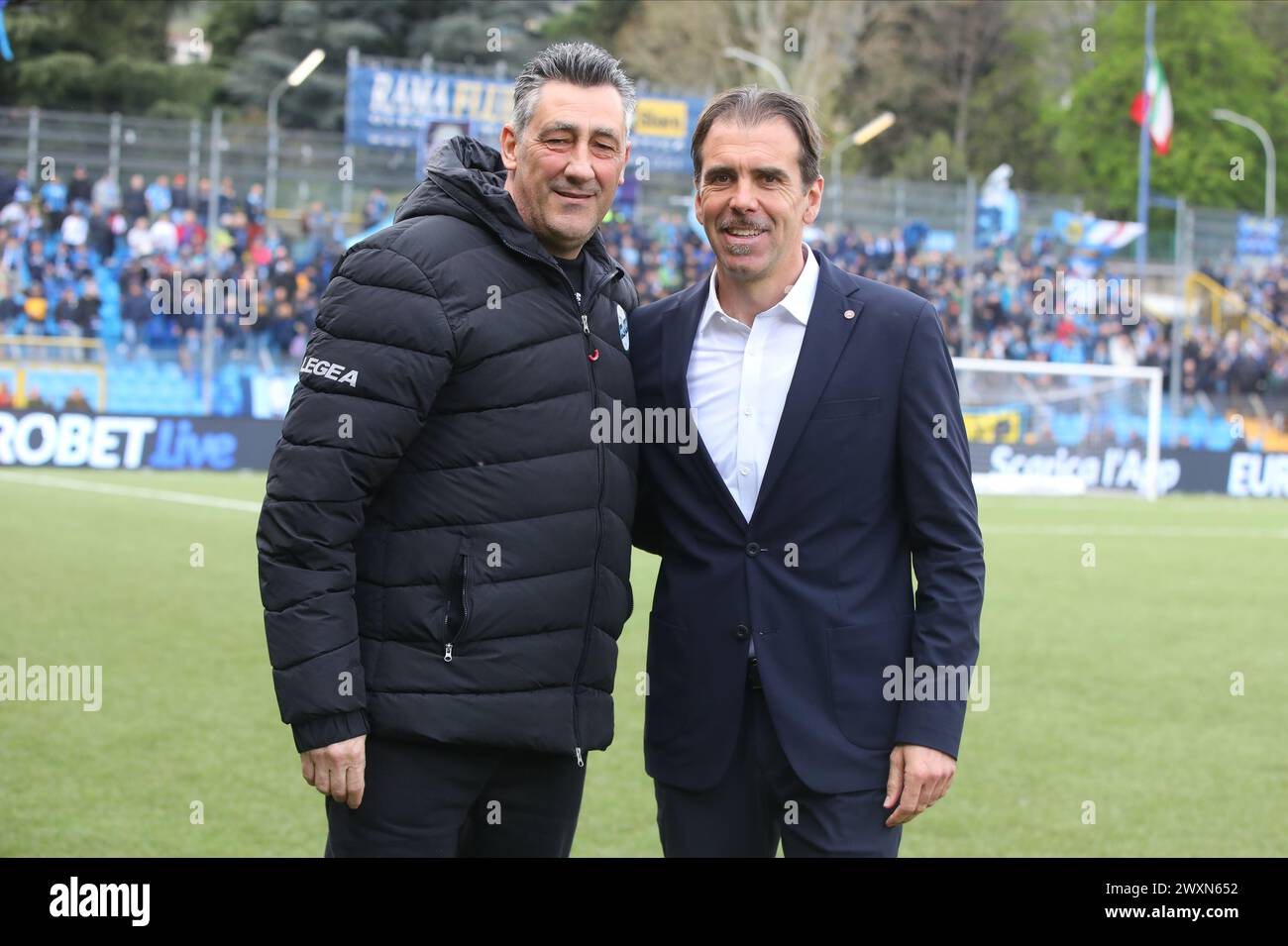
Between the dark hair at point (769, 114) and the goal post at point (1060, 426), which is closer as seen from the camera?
the dark hair at point (769, 114)

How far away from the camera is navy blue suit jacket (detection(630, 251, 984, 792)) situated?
124 inches

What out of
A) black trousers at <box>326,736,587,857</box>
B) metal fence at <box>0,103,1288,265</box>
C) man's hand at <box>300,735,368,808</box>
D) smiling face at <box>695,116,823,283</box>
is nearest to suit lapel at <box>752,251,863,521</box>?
smiling face at <box>695,116,823,283</box>

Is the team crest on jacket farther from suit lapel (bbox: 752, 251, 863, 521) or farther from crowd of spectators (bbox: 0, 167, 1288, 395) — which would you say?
crowd of spectators (bbox: 0, 167, 1288, 395)

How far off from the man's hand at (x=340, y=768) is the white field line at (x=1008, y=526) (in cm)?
1413

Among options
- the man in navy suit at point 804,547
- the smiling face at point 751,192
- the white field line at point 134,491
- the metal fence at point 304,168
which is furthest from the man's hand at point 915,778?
the metal fence at point 304,168

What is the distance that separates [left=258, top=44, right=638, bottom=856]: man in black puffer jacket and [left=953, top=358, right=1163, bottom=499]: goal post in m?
18.9

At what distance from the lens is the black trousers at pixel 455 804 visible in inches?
122

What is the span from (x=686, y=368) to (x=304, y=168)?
24581mm

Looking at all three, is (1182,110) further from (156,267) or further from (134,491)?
(134,491)

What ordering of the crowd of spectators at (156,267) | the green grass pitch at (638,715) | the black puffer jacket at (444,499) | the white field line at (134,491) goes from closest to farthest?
the black puffer jacket at (444,499) → the green grass pitch at (638,715) → the white field line at (134,491) → the crowd of spectators at (156,267)

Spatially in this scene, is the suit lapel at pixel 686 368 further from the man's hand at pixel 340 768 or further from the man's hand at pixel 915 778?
the man's hand at pixel 340 768

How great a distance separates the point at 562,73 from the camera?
3213 millimetres

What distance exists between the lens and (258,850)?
5.34 m

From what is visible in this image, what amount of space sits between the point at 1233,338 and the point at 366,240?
29.3 meters
